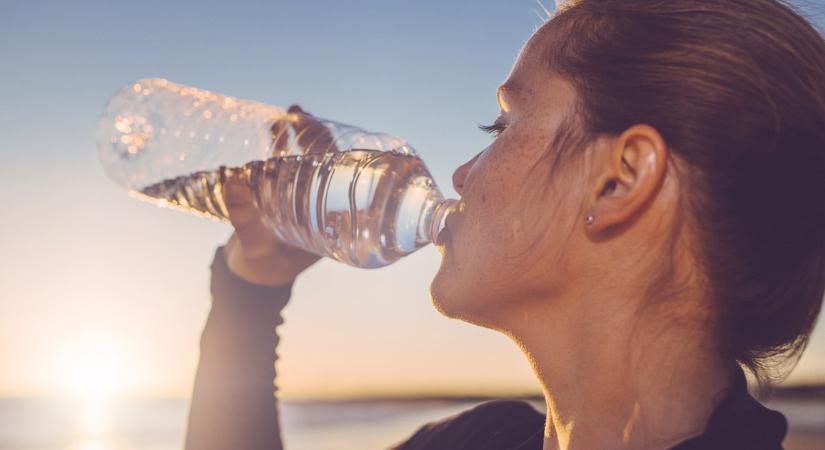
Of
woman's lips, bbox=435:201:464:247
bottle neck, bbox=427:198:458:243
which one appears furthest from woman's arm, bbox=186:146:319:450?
woman's lips, bbox=435:201:464:247

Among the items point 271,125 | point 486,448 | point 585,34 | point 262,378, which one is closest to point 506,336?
point 486,448

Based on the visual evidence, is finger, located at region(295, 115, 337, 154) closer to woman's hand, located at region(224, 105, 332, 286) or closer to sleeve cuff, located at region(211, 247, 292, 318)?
woman's hand, located at region(224, 105, 332, 286)

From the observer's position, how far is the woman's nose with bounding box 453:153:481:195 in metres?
1.17

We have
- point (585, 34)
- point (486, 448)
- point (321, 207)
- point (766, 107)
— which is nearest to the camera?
point (766, 107)

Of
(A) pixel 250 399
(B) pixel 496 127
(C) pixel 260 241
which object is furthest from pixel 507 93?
(A) pixel 250 399

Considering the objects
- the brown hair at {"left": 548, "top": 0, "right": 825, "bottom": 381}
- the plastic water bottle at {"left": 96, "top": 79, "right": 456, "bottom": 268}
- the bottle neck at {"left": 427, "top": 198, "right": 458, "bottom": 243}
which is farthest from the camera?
the plastic water bottle at {"left": 96, "top": 79, "right": 456, "bottom": 268}

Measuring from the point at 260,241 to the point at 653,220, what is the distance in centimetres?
78

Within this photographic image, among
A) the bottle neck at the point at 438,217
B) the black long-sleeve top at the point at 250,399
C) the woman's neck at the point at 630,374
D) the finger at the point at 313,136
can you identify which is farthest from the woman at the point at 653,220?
the finger at the point at 313,136

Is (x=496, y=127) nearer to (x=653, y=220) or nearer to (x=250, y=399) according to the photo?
(x=653, y=220)

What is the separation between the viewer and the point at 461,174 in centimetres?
118

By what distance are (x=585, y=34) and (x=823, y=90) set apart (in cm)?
30

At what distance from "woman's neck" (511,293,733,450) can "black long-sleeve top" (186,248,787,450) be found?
294 mm

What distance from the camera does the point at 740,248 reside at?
1000 millimetres

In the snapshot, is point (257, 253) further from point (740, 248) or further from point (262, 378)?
point (740, 248)
